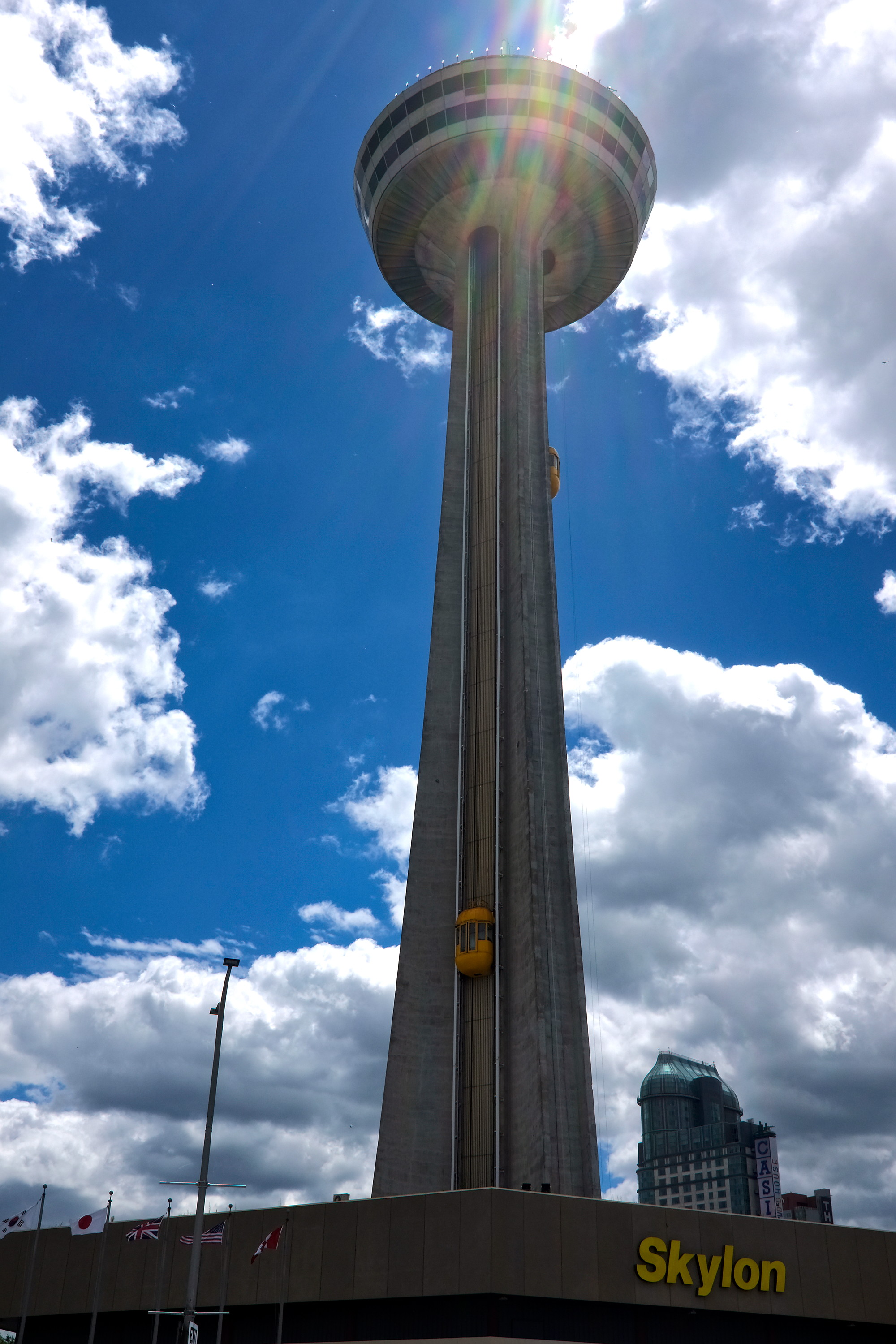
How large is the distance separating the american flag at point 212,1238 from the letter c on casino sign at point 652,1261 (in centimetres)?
1295

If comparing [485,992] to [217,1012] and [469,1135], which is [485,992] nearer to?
[469,1135]

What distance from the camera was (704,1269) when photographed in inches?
1475

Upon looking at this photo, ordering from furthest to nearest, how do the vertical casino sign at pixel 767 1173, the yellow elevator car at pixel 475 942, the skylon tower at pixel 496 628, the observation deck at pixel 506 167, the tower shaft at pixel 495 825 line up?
the vertical casino sign at pixel 767 1173 → the observation deck at pixel 506 167 → the yellow elevator car at pixel 475 942 → the skylon tower at pixel 496 628 → the tower shaft at pixel 495 825

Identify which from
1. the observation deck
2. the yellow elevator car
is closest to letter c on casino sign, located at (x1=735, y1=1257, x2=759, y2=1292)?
the yellow elevator car

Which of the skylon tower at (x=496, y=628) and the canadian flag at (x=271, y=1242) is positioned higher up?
the skylon tower at (x=496, y=628)

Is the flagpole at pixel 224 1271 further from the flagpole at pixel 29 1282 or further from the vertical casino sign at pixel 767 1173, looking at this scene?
the vertical casino sign at pixel 767 1173

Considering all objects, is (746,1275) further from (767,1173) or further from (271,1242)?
(767,1173)

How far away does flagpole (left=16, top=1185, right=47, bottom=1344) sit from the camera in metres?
41.5

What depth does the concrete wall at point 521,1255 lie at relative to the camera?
3584cm

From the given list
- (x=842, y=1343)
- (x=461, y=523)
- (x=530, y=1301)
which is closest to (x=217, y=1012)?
(x=530, y=1301)

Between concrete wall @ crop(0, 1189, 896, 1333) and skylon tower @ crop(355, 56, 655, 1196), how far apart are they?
764 centimetres

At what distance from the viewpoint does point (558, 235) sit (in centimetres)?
6919

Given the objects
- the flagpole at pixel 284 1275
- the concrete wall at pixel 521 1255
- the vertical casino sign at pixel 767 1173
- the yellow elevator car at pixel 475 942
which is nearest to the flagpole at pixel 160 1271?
the concrete wall at pixel 521 1255

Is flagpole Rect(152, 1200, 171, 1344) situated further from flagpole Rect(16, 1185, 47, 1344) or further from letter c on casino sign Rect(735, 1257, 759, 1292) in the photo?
letter c on casino sign Rect(735, 1257, 759, 1292)
